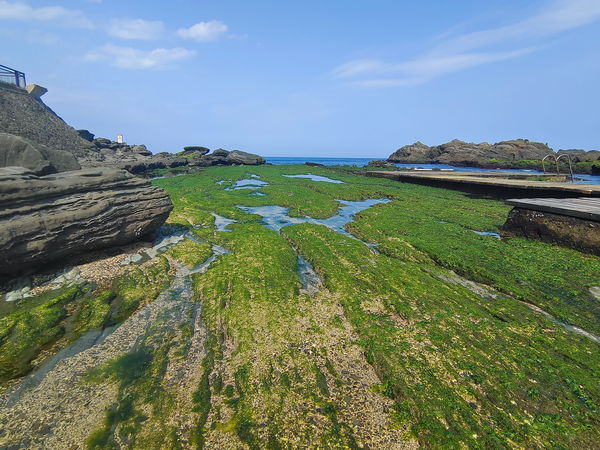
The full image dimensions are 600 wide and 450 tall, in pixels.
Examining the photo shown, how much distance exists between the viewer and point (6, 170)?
1132 cm

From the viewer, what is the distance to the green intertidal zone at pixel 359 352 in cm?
555

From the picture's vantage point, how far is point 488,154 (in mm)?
99438

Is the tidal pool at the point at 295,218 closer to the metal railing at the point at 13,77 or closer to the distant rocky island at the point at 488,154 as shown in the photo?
the metal railing at the point at 13,77

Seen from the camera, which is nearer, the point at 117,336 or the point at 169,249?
the point at 117,336

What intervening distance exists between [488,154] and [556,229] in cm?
9974

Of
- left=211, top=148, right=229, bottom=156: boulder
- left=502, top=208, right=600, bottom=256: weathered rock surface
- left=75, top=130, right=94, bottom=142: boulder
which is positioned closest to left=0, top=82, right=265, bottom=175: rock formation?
left=75, top=130, right=94, bottom=142: boulder

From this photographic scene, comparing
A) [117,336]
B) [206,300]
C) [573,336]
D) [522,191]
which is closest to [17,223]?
[117,336]

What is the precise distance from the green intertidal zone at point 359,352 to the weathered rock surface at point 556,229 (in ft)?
2.84

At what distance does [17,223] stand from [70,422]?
7951 mm

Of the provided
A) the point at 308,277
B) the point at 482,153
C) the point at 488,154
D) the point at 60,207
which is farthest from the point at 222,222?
the point at 488,154

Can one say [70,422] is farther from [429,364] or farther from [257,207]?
[257,207]

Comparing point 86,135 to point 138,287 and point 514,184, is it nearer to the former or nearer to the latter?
point 138,287

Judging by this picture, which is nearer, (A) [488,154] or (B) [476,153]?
(B) [476,153]

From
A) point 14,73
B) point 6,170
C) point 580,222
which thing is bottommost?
point 580,222
